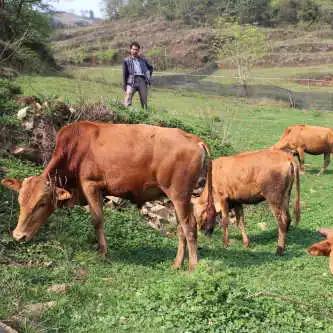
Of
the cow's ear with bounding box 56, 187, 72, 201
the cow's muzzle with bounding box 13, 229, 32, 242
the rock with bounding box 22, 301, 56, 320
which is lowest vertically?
the rock with bounding box 22, 301, 56, 320

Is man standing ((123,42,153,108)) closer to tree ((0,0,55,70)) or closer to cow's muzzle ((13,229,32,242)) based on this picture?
cow's muzzle ((13,229,32,242))

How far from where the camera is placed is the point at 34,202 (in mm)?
6863

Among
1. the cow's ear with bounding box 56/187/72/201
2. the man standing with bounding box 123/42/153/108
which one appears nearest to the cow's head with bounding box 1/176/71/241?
the cow's ear with bounding box 56/187/72/201

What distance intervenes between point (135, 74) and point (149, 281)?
8386 mm

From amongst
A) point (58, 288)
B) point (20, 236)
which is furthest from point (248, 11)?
point (58, 288)

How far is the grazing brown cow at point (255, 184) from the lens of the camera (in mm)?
9070

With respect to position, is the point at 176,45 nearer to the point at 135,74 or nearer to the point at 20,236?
the point at 135,74

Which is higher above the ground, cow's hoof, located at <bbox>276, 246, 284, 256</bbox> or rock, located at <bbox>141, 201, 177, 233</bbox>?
rock, located at <bbox>141, 201, 177, 233</bbox>

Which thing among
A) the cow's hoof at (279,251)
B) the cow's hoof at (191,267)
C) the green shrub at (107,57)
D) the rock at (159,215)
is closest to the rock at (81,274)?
the cow's hoof at (191,267)

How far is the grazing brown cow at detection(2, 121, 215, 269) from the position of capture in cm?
723

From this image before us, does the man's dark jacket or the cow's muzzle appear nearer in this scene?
the cow's muzzle

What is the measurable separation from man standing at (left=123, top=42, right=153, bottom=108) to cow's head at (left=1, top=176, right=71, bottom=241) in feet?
22.9

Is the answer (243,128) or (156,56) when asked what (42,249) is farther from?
(156,56)

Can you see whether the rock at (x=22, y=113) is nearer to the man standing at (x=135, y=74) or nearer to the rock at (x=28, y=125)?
the rock at (x=28, y=125)
